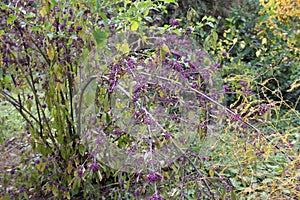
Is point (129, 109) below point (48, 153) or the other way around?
the other way around

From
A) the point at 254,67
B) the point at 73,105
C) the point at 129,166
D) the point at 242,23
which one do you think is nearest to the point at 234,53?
the point at 242,23

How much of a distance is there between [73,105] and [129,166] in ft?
2.30

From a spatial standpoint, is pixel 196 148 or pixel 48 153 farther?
pixel 48 153

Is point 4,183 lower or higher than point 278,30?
lower

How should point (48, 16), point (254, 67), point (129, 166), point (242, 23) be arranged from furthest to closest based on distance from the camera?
point (242, 23) < point (254, 67) < point (48, 16) < point (129, 166)

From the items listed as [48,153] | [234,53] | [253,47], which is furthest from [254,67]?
[48,153]

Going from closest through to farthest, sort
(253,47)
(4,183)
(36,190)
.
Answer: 1. (4,183)
2. (36,190)
3. (253,47)

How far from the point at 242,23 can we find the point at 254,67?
0.92 meters

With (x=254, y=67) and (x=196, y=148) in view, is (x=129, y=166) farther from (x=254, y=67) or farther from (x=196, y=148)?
(x=254, y=67)

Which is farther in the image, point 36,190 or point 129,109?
point 36,190

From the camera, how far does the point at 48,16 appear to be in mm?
2205

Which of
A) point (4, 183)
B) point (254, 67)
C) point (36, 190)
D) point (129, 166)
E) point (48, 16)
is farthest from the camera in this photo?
point (254, 67)

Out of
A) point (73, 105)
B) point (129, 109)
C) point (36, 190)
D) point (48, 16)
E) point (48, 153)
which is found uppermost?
point (48, 16)

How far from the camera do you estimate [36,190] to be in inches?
104
